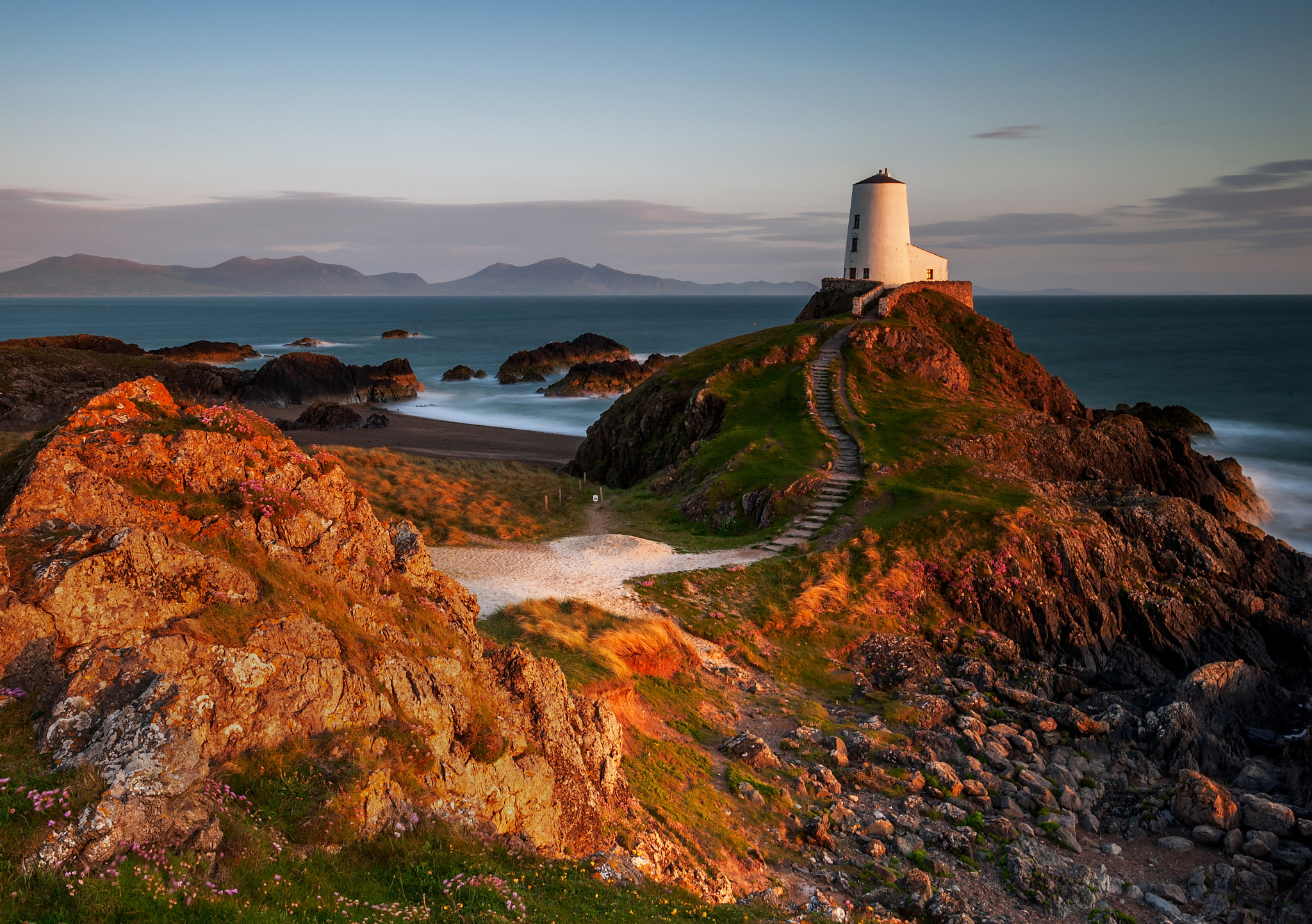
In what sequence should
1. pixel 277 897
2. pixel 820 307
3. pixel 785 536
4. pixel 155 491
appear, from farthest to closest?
pixel 820 307 < pixel 785 536 < pixel 155 491 < pixel 277 897

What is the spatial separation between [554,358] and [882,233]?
59.9 meters

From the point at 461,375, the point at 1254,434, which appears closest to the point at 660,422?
the point at 1254,434

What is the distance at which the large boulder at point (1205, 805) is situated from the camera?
19.1 metres

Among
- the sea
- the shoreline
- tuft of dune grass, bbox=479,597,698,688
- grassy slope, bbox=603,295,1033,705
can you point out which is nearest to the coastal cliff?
grassy slope, bbox=603,295,1033,705

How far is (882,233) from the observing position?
66250 millimetres

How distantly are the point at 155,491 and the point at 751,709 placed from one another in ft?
50.7

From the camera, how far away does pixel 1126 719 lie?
23.6 m

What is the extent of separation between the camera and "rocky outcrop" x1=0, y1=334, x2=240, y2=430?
66.4 metres

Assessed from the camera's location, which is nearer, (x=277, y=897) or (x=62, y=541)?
(x=277, y=897)

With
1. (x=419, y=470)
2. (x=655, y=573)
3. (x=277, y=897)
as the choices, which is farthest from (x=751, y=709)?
(x=419, y=470)

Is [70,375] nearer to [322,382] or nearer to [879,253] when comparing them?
[322,382]

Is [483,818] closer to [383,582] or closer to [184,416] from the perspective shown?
[383,582]

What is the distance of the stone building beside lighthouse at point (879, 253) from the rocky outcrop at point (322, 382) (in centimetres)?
5553

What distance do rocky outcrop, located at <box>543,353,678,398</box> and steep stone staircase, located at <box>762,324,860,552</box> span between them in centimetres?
4383
